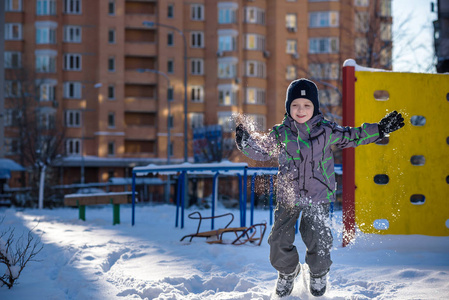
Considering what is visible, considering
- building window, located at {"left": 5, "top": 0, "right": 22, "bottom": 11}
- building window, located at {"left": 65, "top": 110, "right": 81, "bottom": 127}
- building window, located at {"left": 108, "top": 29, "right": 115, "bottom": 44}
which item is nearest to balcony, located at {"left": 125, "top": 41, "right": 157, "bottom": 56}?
building window, located at {"left": 108, "top": 29, "right": 115, "bottom": 44}

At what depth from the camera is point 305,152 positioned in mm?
4941

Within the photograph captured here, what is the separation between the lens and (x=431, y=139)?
8758mm

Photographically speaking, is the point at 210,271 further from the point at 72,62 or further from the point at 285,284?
the point at 72,62

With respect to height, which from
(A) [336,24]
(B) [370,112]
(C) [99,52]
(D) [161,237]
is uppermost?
(A) [336,24]

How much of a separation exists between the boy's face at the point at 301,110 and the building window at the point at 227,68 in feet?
140

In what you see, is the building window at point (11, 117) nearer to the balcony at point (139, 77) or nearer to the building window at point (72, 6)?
the balcony at point (139, 77)

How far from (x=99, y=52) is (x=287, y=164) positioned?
42.9m

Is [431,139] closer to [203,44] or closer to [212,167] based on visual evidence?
[212,167]

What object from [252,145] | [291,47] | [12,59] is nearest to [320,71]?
[291,47]

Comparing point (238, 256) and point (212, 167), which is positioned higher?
point (212, 167)

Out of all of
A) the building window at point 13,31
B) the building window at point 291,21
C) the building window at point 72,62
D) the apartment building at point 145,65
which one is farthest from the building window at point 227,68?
the building window at point 13,31

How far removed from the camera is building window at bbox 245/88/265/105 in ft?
159

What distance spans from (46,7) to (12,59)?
16.8 ft

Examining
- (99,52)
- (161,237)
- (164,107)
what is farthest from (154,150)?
(161,237)
